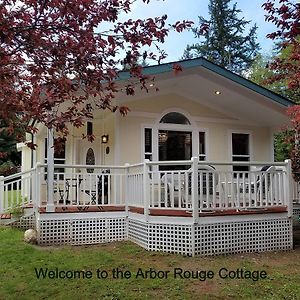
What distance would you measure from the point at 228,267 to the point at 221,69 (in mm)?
5222

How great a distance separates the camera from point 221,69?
9875mm

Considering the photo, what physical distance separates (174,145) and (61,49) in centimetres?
758

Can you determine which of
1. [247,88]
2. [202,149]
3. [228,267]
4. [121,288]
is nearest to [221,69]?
[247,88]

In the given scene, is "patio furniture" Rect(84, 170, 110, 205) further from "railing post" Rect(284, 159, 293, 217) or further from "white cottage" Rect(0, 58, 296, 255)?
"railing post" Rect(284, 159, 293, 217)

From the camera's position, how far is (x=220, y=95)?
36.4 feet

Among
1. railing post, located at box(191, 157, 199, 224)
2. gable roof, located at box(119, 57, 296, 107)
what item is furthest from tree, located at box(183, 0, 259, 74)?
railing post, located at box(191, 157, 199, 224)

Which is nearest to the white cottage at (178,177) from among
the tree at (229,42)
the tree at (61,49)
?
the tree at (61,49)

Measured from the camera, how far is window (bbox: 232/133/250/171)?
12.1 meters

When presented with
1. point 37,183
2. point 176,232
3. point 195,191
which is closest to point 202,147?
point 195,191

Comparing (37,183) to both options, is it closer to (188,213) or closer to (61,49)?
(188,213)

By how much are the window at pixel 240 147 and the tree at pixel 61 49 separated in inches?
333

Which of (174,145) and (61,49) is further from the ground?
(61,49)

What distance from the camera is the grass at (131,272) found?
207 inches

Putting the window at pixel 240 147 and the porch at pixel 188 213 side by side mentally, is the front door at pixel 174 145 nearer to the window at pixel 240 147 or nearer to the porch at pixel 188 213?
the window at pixel 240 147
